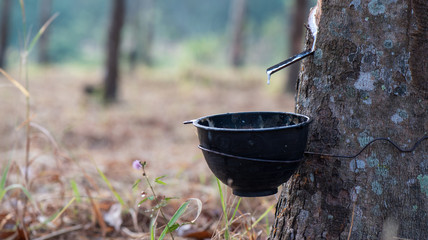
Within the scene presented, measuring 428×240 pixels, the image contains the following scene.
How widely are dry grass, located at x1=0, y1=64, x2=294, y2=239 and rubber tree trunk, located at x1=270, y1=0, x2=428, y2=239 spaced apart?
0.42m

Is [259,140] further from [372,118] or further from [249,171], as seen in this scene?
[372,118]

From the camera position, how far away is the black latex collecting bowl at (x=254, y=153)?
1.29 meters

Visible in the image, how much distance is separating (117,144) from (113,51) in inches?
124

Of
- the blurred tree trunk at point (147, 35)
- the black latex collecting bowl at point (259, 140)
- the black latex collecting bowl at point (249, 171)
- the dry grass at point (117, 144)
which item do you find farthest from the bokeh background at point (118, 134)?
the blurred tree trunk at point (147, 35)

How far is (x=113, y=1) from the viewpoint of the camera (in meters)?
7.92

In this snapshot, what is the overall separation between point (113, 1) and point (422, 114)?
7257 millimetres

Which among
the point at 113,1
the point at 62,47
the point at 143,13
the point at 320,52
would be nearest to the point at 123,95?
the point at 113,1

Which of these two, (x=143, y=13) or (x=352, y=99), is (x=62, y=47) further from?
(x=352, y=99)

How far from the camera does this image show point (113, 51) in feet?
26.5

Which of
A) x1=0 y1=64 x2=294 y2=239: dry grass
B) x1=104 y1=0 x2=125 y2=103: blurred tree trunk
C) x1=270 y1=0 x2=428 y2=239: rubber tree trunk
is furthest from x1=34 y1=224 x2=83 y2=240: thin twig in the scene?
x1=104 y1=0 x2=125 y2=103: blurred tree trunk

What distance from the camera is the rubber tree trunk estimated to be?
1385 mm

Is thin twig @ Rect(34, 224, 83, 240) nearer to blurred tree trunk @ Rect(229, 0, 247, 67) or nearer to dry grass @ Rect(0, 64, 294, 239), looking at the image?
dry grass @ Rect(0, 64, 294, 239)

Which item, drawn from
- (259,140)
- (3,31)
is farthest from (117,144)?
(3,31)

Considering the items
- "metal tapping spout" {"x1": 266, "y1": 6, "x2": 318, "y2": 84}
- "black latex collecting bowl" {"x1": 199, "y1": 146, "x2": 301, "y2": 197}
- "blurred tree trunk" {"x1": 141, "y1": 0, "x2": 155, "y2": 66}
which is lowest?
"blurred tree trunk" {"x1": 141, "y1": 0, "x2": 155, "y2": 66}
